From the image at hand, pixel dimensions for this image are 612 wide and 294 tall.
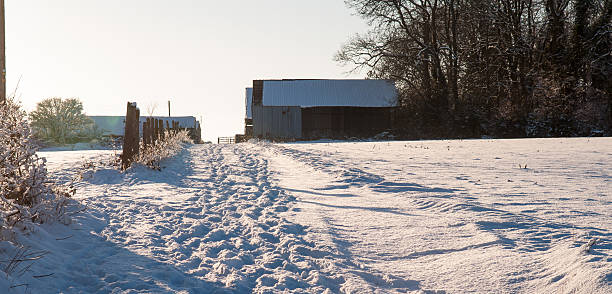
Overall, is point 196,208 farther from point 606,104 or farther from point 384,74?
point 384,74

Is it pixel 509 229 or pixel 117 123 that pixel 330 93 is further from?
pixel 509 229

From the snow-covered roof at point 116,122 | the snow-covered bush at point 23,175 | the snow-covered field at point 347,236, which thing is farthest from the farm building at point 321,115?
the snow-covered bush at point 23,175

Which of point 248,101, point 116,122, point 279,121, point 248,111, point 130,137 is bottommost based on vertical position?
point 130,137

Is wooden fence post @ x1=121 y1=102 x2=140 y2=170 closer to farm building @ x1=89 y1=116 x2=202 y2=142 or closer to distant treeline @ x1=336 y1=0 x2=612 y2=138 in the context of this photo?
distant treeline @ x1=336 y1=0 x2=612 y2=138

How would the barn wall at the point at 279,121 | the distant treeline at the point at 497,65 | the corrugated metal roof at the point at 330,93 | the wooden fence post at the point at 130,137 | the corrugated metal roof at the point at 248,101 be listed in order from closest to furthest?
the wooden fence post at the point at 130,137
the distant treeline at the point at 497,65
the barn wall at the point at 279,121
the corrugated metal roof at the point at 330,93
the corrugated metal roof at the point at 248,101

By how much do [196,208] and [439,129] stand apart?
2811 centimetres

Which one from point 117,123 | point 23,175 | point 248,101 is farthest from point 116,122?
point 23,175

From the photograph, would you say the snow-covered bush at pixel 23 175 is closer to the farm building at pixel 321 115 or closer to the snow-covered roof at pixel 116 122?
the farm building at pixel 321 115

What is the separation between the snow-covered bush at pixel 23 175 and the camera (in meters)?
4.48

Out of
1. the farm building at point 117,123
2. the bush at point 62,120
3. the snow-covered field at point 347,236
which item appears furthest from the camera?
the farm building at point 117,123

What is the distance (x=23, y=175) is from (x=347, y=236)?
11.6 ft

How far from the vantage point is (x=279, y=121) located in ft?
120

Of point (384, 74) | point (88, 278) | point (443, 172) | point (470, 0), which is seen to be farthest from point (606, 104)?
point (88, 278)

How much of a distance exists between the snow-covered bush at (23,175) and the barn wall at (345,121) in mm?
31416
